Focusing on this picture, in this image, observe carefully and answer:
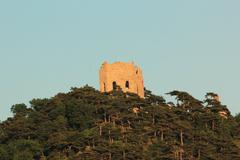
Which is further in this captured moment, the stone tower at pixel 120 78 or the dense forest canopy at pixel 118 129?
the stone tower at pixel 120 78

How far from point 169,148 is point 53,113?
19.2 metres

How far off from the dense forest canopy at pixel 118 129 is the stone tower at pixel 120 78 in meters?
2.87

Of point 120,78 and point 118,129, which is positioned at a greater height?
point 120,78

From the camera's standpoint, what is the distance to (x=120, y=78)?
9894 cm

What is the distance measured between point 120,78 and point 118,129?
2150 centimetres

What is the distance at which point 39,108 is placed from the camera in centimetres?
8875

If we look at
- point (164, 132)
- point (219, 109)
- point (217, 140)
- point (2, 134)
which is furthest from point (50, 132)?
point (219, 109)

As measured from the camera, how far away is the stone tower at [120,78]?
98356mm

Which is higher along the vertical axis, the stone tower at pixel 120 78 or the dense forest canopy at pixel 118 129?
the stone tower at pixel 120 78

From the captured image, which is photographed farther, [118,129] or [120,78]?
[120,78]

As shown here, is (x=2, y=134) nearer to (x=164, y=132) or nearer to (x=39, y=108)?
(x=39, y=108)

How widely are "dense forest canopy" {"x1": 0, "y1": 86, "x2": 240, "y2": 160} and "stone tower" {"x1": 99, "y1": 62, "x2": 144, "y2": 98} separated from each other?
287 cm

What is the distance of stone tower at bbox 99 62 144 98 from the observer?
9836cm

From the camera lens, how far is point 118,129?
78250 millimetres
